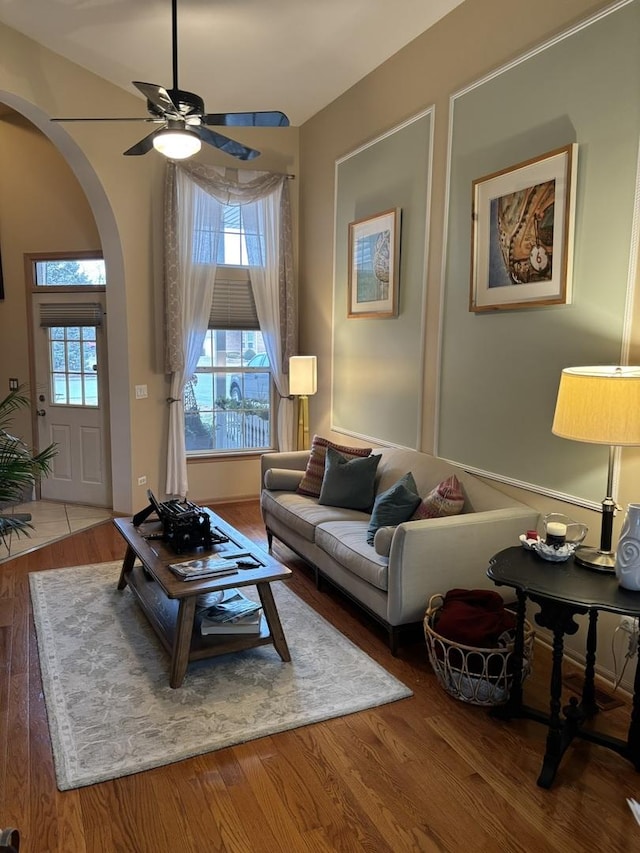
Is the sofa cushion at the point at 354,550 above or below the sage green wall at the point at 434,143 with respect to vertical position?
below

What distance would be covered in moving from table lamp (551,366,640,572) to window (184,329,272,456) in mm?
3828

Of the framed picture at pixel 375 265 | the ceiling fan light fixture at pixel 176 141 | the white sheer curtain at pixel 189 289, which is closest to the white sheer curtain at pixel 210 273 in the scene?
the white sheer curtain at pixel 189 289

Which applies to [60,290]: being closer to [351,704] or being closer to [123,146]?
[123,146]

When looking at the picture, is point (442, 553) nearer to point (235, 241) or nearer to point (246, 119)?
point (246, 119)

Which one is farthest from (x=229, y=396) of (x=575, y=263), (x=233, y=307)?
(x=575, y=263)

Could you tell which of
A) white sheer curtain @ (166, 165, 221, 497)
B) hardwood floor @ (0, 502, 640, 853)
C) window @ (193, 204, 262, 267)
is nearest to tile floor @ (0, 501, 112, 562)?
white sheer curtain @ (166, 165, 221, 497)

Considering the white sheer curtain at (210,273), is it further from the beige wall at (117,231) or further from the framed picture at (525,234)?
the framed picture at (525,234)

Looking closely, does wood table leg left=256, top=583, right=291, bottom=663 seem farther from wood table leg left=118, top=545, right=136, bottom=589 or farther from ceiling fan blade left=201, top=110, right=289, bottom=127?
ceiling fan blade left=201, top=110, right=289, bottom=127

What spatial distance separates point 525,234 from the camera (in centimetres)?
313

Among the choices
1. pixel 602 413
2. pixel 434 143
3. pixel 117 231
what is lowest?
pixel 602 413

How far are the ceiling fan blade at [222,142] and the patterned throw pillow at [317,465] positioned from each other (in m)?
2.00

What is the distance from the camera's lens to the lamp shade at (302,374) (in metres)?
5.16

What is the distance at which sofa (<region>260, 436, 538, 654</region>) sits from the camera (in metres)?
2.90

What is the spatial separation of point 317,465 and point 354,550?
1182mm
